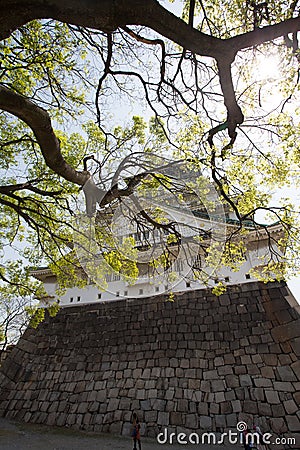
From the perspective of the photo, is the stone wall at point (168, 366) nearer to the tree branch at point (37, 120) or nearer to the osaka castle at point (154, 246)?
the osaka castle at point (154, 246)

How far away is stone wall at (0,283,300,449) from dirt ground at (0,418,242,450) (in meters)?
0.31

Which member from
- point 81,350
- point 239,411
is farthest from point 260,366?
point 81,350

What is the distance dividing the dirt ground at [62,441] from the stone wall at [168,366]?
311 millimetres

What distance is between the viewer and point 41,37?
10.7 ft

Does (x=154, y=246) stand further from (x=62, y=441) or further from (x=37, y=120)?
(x=62, y=441)

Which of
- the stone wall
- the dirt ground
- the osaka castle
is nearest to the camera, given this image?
the osaka castle

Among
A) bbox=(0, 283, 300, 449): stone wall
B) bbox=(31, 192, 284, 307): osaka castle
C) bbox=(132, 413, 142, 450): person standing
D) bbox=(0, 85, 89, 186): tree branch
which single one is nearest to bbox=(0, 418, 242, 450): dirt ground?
bbox=(132, 413, 142, 450): person standing

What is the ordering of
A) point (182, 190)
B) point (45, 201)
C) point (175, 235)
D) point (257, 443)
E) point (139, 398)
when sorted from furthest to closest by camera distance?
point (139, 398), point (257, 443), point (45, 201), point (175, 235), point (182, 190)

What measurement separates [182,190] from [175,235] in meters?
0.43

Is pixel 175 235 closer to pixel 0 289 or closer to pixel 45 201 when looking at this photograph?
pixel 45 201

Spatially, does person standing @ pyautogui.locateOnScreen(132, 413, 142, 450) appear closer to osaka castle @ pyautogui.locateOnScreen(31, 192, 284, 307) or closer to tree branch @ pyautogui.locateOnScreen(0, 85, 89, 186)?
osaka castle @ pyautogui.locateOnScreen(31, 192, 284, 307)

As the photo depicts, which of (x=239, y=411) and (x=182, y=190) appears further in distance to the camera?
(x=239, y=411)

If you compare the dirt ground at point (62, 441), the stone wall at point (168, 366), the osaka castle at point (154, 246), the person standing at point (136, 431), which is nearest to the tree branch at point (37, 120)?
the osaka castle at point (154, 246)

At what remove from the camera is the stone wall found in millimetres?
6156
